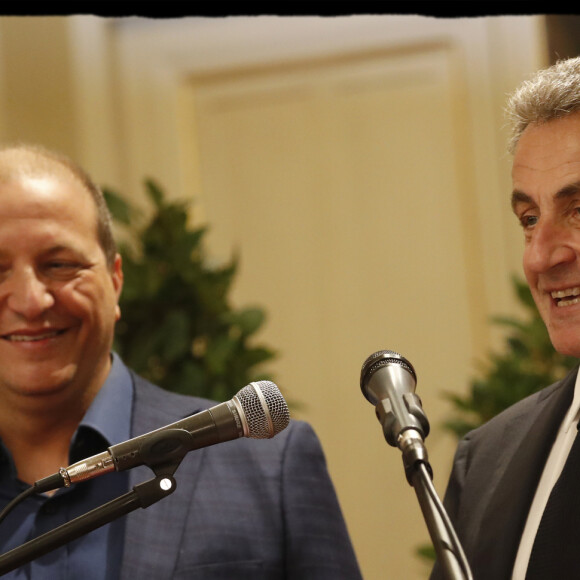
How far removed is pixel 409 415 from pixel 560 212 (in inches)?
23.3

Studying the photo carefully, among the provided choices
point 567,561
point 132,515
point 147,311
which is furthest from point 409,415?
point 147,311

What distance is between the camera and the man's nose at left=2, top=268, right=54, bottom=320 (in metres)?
2.00

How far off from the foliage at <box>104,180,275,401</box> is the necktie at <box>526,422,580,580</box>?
1.71m

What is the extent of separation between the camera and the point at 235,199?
4816 millimetres

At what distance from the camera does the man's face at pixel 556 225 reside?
1.71m

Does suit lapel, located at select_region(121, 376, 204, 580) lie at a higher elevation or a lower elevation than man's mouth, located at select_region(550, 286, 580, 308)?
lower

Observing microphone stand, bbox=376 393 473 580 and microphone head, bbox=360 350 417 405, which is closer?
microphone stand, bbox=376 393 473 580

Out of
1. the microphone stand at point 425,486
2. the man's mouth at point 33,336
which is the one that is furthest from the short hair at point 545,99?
the man's mouth at point 33,336

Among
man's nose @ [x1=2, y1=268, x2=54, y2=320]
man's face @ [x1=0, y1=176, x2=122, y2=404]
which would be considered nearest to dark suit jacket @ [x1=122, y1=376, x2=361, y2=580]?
man's face @ [x1=0, y1=176, x2=122, y2=404]

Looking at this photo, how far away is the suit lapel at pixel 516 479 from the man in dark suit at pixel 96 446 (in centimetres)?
32

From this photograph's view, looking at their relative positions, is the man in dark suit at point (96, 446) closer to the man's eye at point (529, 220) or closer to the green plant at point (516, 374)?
the man's eye at point (529, 220)

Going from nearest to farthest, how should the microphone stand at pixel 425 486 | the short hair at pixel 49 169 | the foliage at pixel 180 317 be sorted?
the microphone stand at pixel 425 486
the short hair at pixel 49 169
the foliage at pixel 180 317

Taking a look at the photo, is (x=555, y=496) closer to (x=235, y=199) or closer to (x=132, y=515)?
(x=132, y=515)

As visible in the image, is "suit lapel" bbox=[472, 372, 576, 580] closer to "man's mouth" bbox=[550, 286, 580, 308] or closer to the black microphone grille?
"man's mouth" bbox=[550, 286, 580, 308]
